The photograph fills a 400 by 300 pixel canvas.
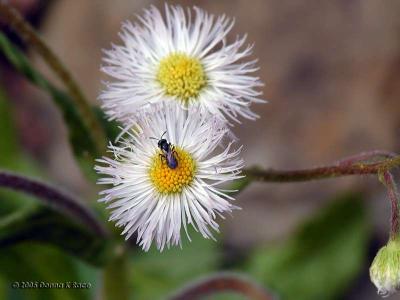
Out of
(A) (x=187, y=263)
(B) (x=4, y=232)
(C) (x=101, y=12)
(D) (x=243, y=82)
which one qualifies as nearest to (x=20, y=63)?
(B) (x=4, y=232)

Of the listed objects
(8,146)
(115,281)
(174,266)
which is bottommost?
(115,281)

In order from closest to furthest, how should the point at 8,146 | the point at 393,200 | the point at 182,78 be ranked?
the point at 393,200 < the point at 182,78 < the point at 8,146

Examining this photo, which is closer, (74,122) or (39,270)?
(74,122)

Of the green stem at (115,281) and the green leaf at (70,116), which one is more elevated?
the green leaf at (70,116)

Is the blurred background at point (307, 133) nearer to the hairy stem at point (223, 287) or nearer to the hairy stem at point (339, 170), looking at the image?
the hairy stem at point (223, 287)

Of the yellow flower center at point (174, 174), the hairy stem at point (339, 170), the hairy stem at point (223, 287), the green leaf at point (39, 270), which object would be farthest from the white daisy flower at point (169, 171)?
the green leaf at point (39, 270)

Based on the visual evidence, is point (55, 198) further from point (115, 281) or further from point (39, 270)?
point (39, 270)

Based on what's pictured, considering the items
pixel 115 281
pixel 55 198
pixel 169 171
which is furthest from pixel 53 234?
pixel 169 171
